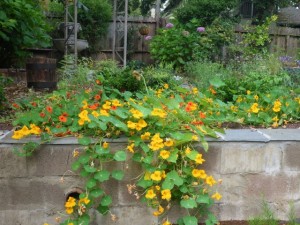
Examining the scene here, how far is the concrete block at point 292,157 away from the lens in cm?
222

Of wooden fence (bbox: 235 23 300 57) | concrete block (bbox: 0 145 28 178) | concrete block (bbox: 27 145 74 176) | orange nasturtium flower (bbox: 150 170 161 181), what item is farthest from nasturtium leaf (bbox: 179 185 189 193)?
wooden fence (bbox: 235 23 300 57)

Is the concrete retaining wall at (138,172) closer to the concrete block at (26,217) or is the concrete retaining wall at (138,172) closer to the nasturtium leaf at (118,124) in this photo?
the concrete block at (26,217)

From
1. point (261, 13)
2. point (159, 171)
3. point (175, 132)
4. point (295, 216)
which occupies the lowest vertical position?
point (295, 216)

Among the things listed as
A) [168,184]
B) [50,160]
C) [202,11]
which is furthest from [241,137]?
[202,11]

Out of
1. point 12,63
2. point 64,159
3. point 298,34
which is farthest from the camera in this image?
point 298,34

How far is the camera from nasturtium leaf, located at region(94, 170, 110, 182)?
1944 mm

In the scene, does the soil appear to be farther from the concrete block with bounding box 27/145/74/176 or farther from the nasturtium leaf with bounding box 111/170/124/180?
the nasturtium leaf with bounding box 111/170/124/180

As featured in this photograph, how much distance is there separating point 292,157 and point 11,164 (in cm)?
163

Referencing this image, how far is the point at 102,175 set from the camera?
77.0 inches

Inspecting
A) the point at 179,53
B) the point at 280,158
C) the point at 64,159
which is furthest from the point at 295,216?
Answer: the point at 179,53

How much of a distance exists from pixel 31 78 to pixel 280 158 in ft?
11.5

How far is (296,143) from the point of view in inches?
87.9

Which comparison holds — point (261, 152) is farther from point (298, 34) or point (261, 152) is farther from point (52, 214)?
point (298, 34)

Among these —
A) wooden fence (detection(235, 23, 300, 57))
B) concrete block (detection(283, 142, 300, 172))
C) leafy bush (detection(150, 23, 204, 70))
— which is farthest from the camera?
wooden fence (detection(235, 23, 300, 57))
